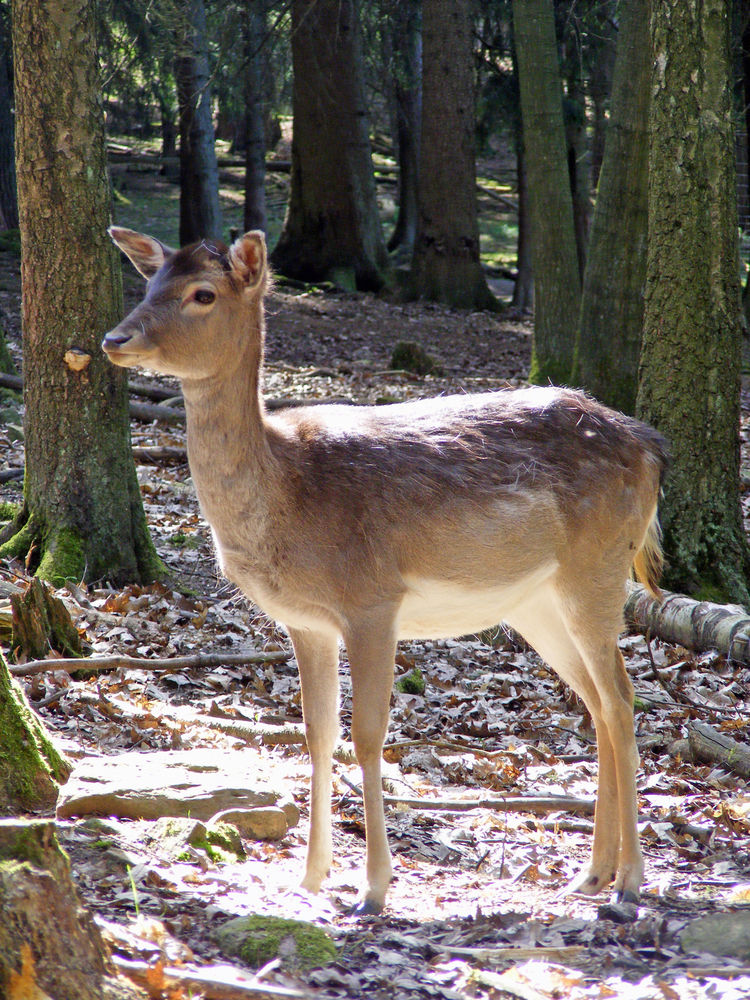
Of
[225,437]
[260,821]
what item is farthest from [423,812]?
[225,437]

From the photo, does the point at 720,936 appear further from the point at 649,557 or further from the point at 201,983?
the point at 649,557

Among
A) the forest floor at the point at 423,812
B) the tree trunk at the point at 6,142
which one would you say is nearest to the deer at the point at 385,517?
the forest floor at the point at 423,812

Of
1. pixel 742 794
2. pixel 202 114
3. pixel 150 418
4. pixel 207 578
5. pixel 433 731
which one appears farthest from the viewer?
pixel 202 114

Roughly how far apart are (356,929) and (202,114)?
20.1 m

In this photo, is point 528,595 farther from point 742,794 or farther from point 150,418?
point 150,418

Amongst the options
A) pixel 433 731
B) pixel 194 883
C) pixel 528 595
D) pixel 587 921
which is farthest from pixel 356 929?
pixel 433 731

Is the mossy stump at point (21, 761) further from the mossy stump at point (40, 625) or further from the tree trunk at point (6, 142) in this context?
the tree trunk at point (6, 142)

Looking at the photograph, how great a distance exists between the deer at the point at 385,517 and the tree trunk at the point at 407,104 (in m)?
21.1

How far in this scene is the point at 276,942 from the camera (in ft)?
11.4

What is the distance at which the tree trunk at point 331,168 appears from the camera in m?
22.4

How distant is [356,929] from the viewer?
3.97m

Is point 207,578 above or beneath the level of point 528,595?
beneath

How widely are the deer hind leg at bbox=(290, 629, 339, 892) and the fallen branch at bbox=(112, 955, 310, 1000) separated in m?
1.47

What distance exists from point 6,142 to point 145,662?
757 inches
